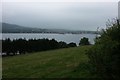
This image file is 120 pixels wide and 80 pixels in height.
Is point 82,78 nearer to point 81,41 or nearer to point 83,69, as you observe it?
point 83,69

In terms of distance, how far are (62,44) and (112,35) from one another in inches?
1251

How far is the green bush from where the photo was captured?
1068cm

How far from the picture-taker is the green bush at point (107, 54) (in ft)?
35.0

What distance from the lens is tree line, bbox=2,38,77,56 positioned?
32.6 m

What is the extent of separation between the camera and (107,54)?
1073cm

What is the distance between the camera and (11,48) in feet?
108

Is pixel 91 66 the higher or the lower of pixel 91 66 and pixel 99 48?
the lower

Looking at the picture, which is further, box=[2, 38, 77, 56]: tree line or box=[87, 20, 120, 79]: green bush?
box=[2, 38, 77, 56]: tree line

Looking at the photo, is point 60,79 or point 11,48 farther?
point 11,48

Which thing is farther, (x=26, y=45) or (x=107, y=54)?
(x=26, y=45)

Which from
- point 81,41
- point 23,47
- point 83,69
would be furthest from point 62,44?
point 83,69

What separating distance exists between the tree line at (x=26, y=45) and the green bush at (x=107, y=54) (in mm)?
21502

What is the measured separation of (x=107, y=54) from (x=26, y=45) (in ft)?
83.2

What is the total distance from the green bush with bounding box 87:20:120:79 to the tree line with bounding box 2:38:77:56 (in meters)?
21.5
